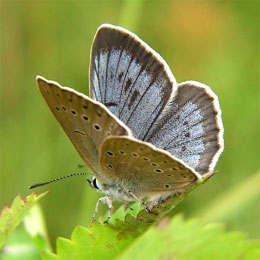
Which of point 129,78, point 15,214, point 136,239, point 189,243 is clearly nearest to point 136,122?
point 129,78

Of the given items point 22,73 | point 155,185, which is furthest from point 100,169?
point 22,73

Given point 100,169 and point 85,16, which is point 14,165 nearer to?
point 85,16

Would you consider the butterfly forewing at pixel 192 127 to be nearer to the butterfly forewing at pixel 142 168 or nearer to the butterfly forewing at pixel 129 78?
the butterfly forewing at pixel 129 78

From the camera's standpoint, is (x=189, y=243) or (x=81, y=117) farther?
(x=81, y=117)

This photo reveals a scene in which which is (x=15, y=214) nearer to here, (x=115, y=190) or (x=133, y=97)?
(x=115, y=190)

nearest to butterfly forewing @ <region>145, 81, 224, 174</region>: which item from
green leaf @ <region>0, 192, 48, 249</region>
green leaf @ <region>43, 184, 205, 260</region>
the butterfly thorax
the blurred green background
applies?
the butterfly thorax

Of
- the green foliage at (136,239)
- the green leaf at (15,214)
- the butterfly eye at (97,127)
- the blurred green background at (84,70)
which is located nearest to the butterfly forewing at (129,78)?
the butterfly eye at (97,127)
